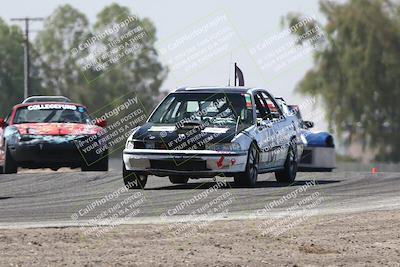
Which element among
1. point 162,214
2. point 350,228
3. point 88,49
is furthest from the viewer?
point 88,49

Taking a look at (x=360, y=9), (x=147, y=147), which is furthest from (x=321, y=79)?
(x=147, y=147)

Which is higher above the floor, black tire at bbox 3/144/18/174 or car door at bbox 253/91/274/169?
black tire at bbox 3/144/18/174

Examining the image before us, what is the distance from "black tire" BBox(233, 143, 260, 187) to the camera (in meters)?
15.7

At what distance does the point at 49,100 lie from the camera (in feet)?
72.3

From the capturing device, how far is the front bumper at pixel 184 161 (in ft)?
50.3

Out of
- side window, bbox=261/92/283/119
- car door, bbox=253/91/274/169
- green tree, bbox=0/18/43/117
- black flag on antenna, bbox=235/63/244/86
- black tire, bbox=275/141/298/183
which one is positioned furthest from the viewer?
green tree, bbox=0/18/43/117

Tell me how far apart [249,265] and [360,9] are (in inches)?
2037

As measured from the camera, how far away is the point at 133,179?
51.9 ft

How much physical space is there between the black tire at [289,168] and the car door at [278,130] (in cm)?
16

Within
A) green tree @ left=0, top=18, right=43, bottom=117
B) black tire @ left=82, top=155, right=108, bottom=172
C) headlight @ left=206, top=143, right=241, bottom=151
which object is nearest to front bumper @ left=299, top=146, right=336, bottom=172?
black tire @ left=82, top=155, right=108, bottom=172

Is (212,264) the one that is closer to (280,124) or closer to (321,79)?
(280,124)

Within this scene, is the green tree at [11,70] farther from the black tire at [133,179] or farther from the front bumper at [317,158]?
the black tire at [133,179]

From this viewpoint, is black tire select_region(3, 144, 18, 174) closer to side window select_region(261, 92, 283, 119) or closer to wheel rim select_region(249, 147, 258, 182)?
side window select_region(261, 92, 283, 119)

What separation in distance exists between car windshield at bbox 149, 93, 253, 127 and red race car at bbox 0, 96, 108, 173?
386 centimetres
